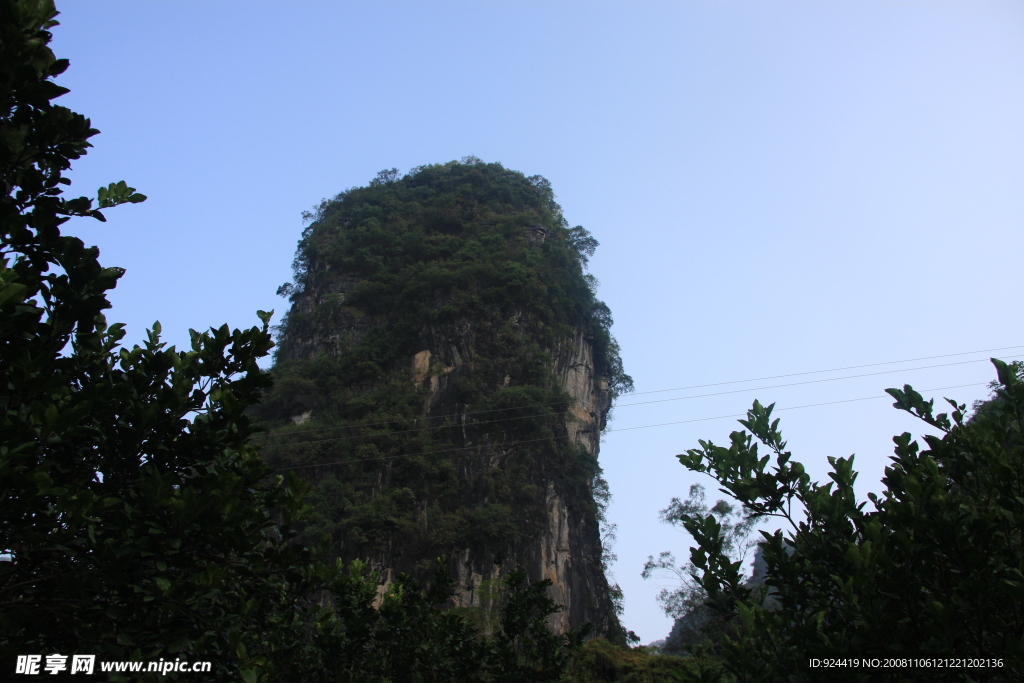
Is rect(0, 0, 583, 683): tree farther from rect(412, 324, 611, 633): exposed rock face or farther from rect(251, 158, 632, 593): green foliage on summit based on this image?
rect(251, 158, 632, 593): green foliage on summit

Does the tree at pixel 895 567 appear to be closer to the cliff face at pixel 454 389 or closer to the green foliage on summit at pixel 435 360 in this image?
the cliff face at pixel 454 389

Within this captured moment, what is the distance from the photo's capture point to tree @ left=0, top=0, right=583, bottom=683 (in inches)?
114

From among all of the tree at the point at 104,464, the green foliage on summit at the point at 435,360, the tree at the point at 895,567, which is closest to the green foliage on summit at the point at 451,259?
the green foliage on summit at the point at 435,360

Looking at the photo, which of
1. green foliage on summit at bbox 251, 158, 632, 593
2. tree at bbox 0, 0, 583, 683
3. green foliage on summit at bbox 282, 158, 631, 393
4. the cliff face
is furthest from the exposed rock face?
tree at bbox 0, 0, 583, 683

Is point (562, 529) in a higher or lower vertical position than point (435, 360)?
lower

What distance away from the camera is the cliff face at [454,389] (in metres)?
22.6

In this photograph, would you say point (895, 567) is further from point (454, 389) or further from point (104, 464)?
point (454, 389)

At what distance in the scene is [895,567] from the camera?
2.68 meters

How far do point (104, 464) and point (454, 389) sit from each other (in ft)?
77.7

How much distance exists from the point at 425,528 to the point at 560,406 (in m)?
6.76

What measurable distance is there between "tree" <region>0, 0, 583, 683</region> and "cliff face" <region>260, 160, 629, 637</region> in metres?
16.6

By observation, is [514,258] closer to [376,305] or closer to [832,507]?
[376,305]

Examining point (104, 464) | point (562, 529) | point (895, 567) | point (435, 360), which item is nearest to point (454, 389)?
point (435, 360)

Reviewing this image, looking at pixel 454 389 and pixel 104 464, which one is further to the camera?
pixel 454 389
